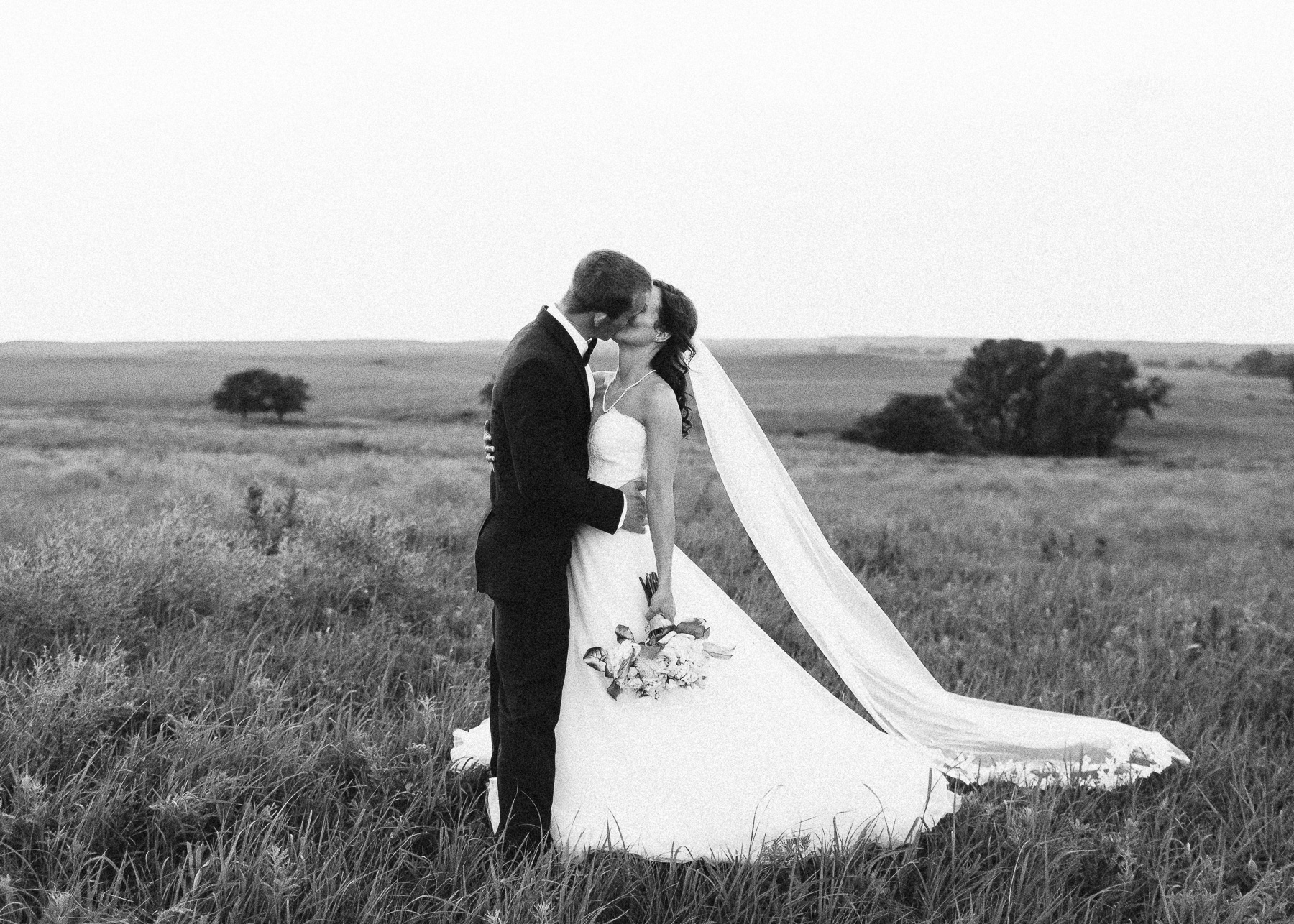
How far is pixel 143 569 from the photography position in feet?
19.9

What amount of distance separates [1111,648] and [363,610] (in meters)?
5.49

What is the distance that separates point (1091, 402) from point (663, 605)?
49.7m

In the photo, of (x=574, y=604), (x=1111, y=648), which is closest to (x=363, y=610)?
(x=574, y=604)

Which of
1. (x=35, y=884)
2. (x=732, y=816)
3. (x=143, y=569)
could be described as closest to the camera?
(x=35, y=884)

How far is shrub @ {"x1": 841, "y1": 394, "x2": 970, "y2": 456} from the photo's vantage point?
48438 millimetres

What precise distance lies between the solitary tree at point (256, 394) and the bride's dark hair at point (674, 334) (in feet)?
122

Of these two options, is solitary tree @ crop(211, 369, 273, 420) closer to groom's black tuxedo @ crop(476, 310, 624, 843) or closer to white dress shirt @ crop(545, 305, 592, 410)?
groom's black tuxedo @ crop(476, 310, 624, 843)

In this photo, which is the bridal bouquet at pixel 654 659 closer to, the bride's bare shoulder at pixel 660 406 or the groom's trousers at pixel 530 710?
the groom's trousers at pixel 530 710

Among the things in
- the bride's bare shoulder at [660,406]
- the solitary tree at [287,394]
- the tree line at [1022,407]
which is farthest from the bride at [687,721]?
the tree line at [1022,407]

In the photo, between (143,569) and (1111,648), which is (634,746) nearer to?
(143,569)

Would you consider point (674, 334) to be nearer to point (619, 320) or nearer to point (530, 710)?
point (619, 320)

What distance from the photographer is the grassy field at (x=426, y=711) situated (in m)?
3.35

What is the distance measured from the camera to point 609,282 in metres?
3.36

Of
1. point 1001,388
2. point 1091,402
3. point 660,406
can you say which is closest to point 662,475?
point 660,406
